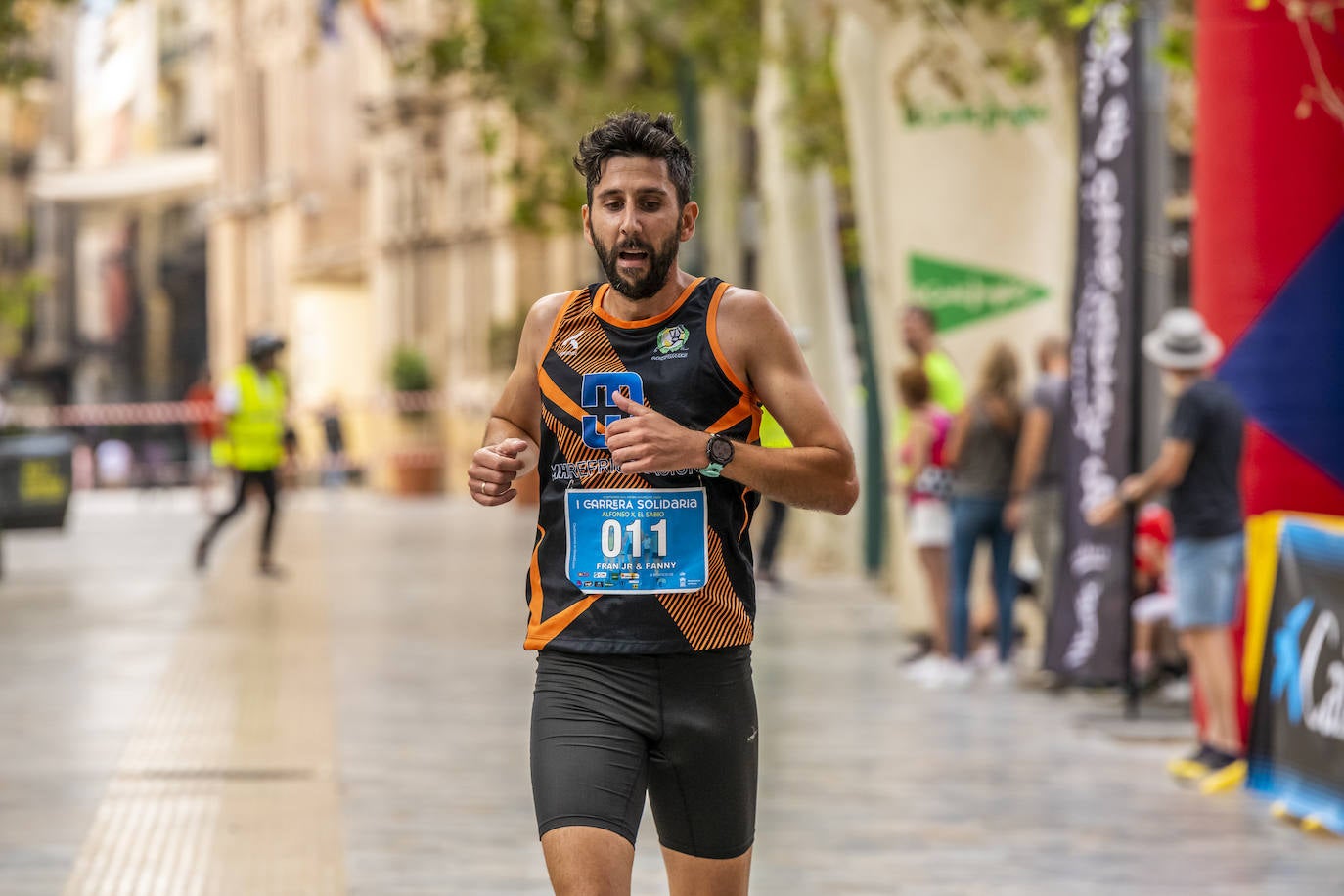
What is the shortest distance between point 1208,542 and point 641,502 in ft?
18.5

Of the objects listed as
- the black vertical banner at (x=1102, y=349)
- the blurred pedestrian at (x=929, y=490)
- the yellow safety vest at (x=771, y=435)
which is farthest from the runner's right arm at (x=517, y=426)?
the blurred pedestrian at (x=929, y=490)

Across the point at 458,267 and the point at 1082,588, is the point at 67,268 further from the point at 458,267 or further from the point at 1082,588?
the point at 1082,588

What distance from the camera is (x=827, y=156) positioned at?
64.2 ft

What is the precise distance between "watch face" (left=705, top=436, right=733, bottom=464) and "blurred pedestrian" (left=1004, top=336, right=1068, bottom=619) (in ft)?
27.4

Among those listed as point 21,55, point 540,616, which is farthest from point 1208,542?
point 21,55

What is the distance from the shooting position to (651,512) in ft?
14.6

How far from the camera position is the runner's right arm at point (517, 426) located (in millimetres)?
4391

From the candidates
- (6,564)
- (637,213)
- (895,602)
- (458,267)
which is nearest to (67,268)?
(458,267)

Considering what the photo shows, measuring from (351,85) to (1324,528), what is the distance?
55.8m

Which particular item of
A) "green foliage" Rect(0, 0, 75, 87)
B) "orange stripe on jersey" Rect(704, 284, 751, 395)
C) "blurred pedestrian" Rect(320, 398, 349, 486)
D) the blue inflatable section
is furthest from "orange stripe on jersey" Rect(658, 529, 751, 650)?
"blurred pedestrian" Rect(320, 398, 349, 486)

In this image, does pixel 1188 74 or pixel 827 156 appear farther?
pixel 827 156

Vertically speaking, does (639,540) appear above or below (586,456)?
below

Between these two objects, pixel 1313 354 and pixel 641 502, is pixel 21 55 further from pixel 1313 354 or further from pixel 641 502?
pixel 641 502

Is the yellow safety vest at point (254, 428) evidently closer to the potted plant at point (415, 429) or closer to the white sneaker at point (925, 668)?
the white sneaker at point (925, 668)
